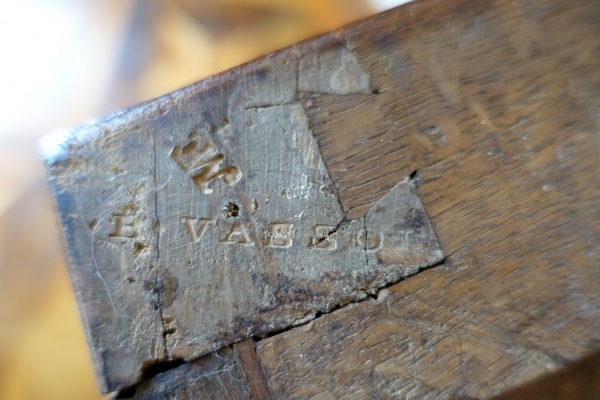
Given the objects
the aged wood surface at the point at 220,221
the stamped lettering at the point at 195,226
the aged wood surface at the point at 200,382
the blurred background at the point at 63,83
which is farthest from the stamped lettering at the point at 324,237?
the blurred background at the point at 63,83

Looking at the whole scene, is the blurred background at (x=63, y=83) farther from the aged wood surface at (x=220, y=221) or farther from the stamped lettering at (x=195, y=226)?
the stamped lettering at (x=195, y=226)

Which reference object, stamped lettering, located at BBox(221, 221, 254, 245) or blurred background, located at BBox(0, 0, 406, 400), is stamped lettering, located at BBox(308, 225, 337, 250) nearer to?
stamped lettering, located at BBox(221, 221, 254, 245)

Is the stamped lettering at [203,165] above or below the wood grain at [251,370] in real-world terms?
above

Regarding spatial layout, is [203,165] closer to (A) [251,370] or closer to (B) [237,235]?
(B) [237,235]

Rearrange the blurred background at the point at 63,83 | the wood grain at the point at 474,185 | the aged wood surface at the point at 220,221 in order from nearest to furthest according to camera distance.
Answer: the wood grain at the point at 474,185 < the aged wood surface at the point at 220,221 < the blurred background at the point at 63,83

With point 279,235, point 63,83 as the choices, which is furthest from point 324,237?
point 63,83

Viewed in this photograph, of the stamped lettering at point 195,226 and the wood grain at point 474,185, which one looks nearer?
the wood grain at point 474,185

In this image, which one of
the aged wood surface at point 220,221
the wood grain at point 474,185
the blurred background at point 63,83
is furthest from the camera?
the blurred background at point 63,83

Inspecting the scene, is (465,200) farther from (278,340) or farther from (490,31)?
(278,340)
